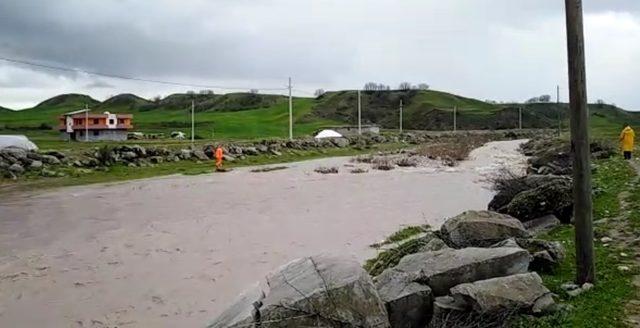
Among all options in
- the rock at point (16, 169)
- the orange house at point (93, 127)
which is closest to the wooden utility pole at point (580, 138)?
the rock at point (16, 169)

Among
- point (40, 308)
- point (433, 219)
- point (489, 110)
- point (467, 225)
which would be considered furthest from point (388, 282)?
point (489, 110)

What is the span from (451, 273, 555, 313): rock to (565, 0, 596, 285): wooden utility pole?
101cm

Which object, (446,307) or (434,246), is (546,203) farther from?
(446,307)

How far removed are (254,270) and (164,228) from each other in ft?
21.1

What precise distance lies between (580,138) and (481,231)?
303 cm

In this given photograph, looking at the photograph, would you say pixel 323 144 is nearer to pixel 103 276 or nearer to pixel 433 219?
pixel 433 219

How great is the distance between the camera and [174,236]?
1608cm

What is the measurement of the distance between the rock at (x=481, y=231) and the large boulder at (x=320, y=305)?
3.75 meters

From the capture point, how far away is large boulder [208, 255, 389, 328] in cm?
610

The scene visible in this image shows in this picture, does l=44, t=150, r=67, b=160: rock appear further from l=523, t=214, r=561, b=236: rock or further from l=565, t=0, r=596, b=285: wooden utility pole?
l=565, t=0, r=596, b=285: wooden utility pole

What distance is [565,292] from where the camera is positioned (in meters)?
7.45

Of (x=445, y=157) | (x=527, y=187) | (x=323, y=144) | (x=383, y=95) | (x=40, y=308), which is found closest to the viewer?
(x=40, y=308)

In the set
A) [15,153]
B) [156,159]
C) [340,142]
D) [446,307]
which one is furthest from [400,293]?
[340,142]

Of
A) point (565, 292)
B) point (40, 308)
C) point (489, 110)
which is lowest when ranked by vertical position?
point (40, 308)
